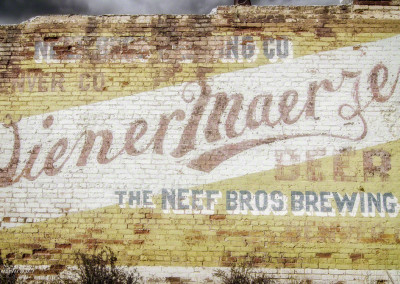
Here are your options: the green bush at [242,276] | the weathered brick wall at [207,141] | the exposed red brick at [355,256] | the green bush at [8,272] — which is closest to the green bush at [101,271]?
the weathered brick wall at [207,141]

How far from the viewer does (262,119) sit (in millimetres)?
4656

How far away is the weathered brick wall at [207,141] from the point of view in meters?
4.45

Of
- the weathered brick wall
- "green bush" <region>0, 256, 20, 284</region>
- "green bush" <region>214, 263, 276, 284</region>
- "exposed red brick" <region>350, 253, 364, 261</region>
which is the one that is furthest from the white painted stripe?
"exposed red brick" <region>350, 253, 364, 261</region>

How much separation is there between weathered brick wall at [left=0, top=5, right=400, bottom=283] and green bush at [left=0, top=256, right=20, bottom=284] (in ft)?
0.37

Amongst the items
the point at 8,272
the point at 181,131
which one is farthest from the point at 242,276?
A: the point at 8,272

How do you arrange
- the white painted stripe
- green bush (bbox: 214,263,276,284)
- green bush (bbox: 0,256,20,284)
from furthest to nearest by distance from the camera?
the white painted stripe → green bush (bbox: 0,256,20,284) → green bush (bbox: 214,263,276,284)

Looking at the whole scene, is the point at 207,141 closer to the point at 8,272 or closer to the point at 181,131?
the point at 181,131

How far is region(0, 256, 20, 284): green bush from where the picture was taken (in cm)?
436

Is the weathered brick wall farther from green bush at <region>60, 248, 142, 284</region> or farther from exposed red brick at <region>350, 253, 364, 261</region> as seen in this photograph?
green bush at <region>60, 248, 142, 284</region>

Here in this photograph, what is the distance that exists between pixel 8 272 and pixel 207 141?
3525mm

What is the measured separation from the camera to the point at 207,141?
4.63 metres

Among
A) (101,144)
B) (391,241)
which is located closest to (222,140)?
(101,144)

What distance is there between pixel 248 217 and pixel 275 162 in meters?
0.92

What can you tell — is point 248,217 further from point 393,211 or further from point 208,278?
point 393,211
